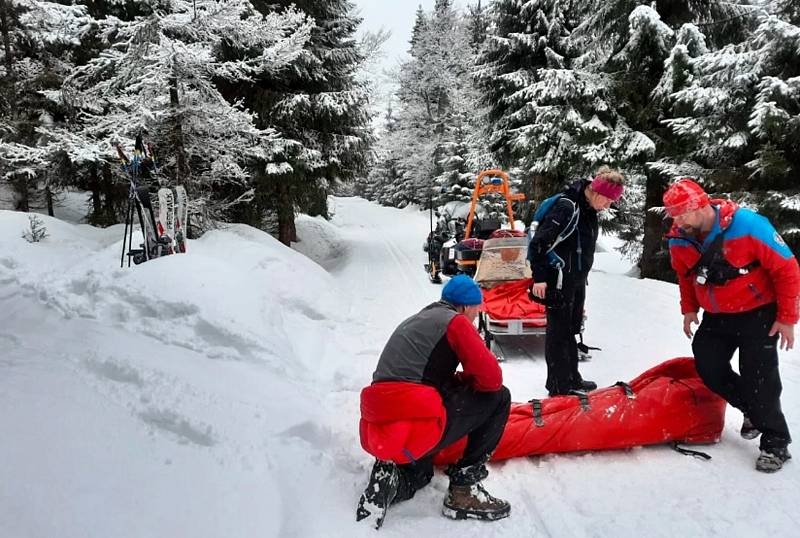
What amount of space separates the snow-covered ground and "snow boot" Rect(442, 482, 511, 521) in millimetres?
58

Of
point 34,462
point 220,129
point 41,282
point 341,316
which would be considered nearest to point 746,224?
point 34,462

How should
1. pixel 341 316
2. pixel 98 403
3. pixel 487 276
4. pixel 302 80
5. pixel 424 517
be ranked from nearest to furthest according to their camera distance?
pixel 424 517
pixel 98 403
pixel 487 276
pixel 341 316
pixel 302 80

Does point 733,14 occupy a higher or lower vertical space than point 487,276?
higher

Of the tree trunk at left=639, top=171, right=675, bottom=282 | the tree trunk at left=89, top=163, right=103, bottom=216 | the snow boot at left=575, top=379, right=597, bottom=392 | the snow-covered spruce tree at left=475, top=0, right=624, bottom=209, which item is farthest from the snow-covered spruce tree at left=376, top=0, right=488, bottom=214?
the snow boot at left=575, top=379, right=597, bottom=392

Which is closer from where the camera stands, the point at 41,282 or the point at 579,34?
the point at 41,282

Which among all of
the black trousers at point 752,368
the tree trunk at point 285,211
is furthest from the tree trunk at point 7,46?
the black trousers at point 752,368

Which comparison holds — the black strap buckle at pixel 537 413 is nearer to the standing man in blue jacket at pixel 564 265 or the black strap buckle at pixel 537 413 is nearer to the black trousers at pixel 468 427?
the black trousers at pixel 468 427

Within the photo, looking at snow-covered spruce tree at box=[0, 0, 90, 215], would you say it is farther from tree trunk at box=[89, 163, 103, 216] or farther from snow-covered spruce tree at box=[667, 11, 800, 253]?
snow-covered spruce tree at box=[667, 11, 800, 253]

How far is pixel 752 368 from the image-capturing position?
297 centimetres

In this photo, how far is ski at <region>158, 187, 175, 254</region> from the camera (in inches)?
282

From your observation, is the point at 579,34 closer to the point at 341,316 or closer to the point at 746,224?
the point at 341,316

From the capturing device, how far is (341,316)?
704 cm

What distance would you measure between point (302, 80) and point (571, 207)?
10404 millimetres

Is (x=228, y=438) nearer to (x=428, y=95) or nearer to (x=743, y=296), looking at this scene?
(x=743, y=296)
